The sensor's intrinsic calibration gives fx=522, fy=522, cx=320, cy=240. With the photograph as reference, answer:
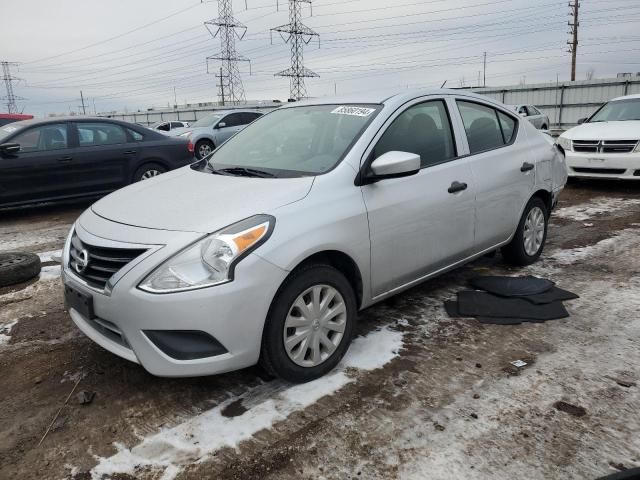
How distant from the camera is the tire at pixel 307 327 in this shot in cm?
276

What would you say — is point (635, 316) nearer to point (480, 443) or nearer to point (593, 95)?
point (480, 443)

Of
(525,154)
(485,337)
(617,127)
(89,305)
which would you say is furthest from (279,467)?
(617,127)

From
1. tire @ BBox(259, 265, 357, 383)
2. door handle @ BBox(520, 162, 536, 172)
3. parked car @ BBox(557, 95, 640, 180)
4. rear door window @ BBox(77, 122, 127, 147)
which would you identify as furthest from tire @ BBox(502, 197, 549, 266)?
rear door window @ BBox(77, 122, 127, 147)

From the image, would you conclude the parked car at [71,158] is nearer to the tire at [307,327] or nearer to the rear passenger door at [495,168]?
the rear passenger door at [495,168]

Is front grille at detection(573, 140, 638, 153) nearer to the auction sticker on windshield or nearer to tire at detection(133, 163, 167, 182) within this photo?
the auction sticker on windshield

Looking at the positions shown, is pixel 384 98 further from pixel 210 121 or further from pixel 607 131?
pixel 210 121

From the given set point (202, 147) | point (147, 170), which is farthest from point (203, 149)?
point (147, 170)

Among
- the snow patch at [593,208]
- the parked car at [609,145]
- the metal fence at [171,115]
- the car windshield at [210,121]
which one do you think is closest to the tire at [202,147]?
the car windshield at [210,121]

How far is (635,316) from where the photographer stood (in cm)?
379

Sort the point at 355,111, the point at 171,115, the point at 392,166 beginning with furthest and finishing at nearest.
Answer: the point at 171,115 → the point at 355,111 → the point at 392,166

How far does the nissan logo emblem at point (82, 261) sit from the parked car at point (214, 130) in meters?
12.1

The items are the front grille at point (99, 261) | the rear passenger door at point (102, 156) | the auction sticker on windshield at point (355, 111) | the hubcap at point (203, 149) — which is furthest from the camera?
the hubcap at point (203, 149)

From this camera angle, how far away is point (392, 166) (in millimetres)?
3150

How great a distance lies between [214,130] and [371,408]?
14100 mm
